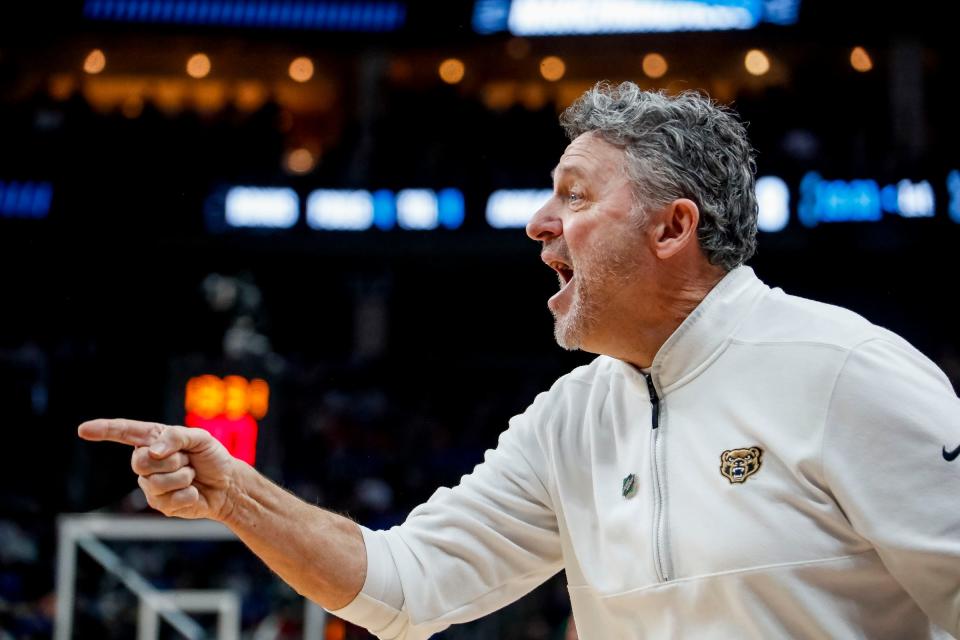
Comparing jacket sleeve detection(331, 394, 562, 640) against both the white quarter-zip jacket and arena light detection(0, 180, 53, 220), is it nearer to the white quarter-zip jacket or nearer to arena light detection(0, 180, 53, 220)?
the white quarter-zip jacket

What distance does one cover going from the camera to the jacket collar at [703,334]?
2205 millimetres

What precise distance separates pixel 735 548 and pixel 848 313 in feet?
1.61

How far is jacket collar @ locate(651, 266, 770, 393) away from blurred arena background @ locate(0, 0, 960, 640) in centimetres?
911

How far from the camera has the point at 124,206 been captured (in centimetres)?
1622

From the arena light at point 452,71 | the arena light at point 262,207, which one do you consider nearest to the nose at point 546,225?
the arena light at point 262,207

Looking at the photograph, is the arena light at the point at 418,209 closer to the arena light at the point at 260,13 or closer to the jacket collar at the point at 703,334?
the arena light at the point at 260,13

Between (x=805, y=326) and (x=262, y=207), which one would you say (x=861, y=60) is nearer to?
(x=262, y=207)

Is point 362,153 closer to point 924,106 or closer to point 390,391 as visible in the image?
point 390,391

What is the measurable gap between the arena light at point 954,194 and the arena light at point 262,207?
8.26m

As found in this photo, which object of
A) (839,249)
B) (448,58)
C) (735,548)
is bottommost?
(735,548)

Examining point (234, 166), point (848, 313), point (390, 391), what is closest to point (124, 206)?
point (234, 166)

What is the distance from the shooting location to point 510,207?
15.8m

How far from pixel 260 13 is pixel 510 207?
5.39 metres

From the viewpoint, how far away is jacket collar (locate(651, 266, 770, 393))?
2.21 meters
